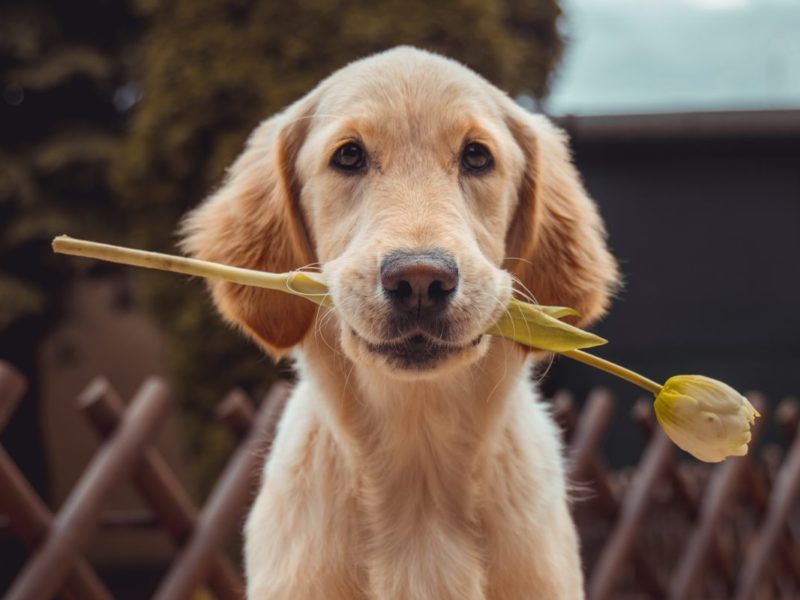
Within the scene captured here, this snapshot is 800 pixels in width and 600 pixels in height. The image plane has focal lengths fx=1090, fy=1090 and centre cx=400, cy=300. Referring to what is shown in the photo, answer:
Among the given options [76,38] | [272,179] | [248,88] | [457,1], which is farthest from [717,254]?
[272,179]

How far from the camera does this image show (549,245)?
2.87 meters

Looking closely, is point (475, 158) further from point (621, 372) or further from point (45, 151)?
point (45, 151)

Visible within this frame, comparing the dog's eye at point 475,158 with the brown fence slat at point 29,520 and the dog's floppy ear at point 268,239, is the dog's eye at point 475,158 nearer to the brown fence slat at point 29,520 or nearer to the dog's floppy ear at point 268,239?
the dog's floppy ear at point 268,239

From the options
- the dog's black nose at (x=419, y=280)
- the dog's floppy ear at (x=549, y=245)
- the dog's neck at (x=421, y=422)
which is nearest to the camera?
the dog's black nose at (x=419, y=280)

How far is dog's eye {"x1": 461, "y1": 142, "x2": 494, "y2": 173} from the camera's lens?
2.53 meters

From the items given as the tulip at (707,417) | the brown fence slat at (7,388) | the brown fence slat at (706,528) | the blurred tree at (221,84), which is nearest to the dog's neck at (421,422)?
the tulip at (707,417)

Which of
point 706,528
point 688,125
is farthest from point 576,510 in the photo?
point 688,125

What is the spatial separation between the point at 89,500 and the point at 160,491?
37 cm

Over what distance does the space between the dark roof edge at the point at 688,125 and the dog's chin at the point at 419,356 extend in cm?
628

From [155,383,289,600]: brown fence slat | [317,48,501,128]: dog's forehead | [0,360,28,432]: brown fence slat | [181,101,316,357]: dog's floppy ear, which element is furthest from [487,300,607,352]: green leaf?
[155,383,289,600]: brown fence slat

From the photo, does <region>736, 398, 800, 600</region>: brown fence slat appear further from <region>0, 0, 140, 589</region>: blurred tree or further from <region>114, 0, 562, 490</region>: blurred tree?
<region>0, 0, 140, 589</region>: blurred tree

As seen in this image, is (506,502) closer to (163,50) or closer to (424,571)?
(424,571)

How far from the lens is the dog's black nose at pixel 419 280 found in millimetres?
2082

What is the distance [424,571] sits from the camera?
2488 mm
